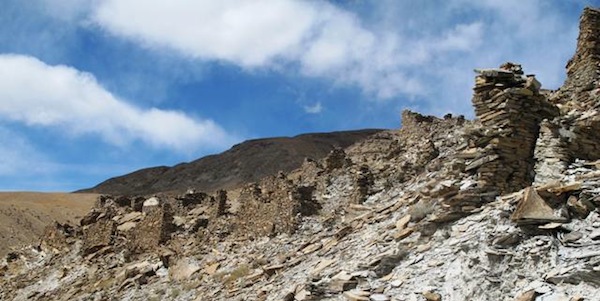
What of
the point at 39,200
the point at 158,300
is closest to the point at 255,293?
the point at 158,300

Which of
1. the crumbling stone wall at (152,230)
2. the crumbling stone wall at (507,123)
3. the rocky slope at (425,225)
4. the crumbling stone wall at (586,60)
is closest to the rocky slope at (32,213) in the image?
the crumbling stone wall at (152,230)

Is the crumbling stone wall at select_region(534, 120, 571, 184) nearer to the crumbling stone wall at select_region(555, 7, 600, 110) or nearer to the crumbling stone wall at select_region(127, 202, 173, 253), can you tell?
the crumbling stone wall at select_region(555, 7, 600, 110)

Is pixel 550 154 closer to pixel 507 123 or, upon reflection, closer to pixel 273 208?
pixel 507 123

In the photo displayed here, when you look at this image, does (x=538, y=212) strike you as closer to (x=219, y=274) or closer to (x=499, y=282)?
(x=499, y=282)

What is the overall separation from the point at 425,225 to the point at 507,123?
9.54ft

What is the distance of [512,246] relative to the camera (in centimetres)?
946

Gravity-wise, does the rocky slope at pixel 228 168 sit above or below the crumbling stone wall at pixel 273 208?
above

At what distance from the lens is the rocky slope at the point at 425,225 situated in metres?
9.29

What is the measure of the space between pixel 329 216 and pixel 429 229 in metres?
8.13

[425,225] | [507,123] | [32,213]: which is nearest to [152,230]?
[425,225]

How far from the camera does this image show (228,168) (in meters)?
88.1

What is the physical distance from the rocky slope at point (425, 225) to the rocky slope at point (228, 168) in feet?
173

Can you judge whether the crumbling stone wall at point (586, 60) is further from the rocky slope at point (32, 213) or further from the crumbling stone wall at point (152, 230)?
the rocky slope at point (32, 213)

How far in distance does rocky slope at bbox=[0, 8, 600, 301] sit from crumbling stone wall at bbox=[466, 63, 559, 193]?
3 cm
